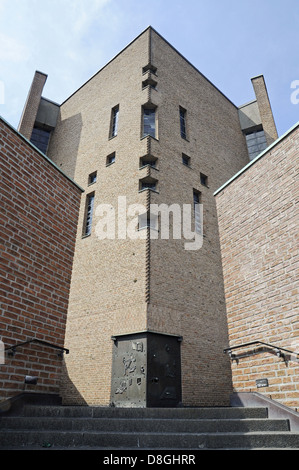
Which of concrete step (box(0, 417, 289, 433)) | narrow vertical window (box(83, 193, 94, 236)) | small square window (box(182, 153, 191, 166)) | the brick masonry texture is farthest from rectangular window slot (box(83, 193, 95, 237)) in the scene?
concrete step (box(0, 417, 289, 433))

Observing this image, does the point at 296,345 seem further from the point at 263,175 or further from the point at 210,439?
the point at 263,175

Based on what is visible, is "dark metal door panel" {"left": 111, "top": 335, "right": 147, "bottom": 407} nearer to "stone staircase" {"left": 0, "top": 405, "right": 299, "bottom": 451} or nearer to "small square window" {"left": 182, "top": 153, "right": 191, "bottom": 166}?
"stone staircase" {"left": 0, "top": 405, "right": 299, "bottom": 451}

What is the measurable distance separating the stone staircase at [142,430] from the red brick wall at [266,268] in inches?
19.5

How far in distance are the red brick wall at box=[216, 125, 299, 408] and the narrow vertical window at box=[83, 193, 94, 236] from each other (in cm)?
940

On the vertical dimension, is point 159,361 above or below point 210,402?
above

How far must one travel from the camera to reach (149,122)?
14.3 meters

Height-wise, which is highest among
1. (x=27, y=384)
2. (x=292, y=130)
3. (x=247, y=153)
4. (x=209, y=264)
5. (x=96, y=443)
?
(x=247, y=153)

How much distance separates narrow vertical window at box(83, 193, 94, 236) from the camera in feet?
45.6

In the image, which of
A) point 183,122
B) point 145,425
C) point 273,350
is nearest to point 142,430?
point 145,425

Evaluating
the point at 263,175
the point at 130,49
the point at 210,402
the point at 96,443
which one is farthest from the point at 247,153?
the point at 96,443

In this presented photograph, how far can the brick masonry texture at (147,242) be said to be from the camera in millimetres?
10695

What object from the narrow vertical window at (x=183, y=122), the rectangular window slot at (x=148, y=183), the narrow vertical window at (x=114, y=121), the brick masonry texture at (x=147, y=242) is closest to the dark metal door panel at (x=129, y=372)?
the brick masonry texture at (x=147, y=242)

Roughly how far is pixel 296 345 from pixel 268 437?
104 centimetres

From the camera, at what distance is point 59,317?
445 centimetres
